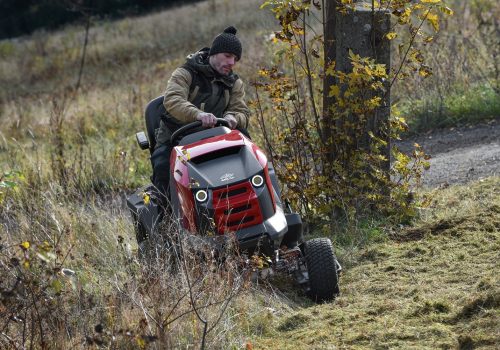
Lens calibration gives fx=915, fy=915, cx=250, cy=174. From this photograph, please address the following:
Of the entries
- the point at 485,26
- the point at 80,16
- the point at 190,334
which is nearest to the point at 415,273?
the point at 190,334

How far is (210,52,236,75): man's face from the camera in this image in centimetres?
658

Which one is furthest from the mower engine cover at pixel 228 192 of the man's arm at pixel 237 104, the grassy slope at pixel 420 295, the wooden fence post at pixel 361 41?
the wooden fence post at pixel 361 41

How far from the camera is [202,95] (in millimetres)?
6750


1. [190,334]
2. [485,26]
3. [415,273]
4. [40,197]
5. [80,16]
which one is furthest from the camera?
[80,16]

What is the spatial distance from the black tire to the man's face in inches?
62.7

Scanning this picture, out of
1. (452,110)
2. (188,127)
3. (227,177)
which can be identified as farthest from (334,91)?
(452,110)

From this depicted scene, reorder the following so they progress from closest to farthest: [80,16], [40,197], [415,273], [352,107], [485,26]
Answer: [415,273] → [352,107] → [40,197] → [485,26] → [80,16]

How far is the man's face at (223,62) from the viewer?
6582mm

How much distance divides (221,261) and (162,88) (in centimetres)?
1040

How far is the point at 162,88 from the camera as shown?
15562mm

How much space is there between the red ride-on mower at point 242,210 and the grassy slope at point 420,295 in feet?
0.80

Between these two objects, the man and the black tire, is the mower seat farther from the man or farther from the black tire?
the black tire

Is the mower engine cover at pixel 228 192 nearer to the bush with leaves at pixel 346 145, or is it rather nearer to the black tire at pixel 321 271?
the black tire at pixel 321 271

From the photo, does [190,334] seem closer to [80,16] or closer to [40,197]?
[40,197]
